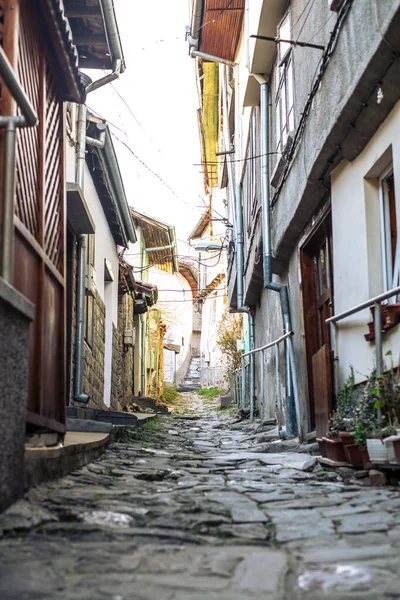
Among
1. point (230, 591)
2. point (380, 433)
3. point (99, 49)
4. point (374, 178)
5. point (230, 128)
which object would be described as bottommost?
point (230, 591)

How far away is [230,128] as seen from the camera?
52.4 feet

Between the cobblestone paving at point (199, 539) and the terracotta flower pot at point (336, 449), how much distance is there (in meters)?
0.16

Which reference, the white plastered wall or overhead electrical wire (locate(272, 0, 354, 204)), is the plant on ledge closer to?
the white plastered wall

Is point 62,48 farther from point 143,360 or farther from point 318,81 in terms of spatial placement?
point 143,360

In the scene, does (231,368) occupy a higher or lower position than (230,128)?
lower

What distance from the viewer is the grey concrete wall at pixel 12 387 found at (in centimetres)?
279

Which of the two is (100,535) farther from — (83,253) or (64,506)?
(83,253)

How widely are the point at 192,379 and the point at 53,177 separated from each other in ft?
98.8

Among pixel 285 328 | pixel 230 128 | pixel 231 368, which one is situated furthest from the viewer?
pixel 231 368

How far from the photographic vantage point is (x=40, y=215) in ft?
14.5

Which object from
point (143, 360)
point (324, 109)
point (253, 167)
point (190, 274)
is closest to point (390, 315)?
point (324, 109)

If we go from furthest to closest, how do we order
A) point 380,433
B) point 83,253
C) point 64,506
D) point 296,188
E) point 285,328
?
point 83,253
point 285,328
point 296,188
point 380,433
point 64,506

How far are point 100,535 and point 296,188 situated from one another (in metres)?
4.92

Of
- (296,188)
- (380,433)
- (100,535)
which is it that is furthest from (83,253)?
(100,535)
